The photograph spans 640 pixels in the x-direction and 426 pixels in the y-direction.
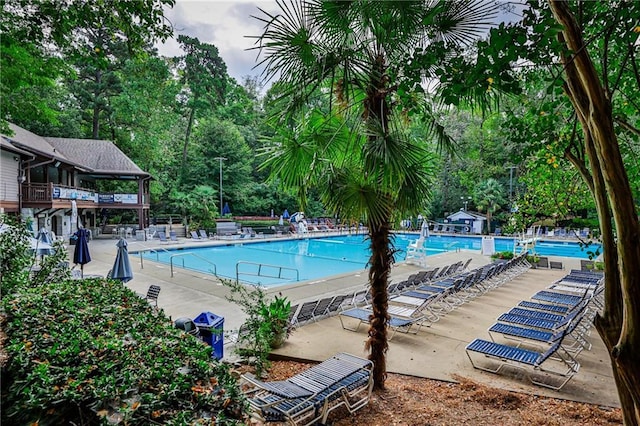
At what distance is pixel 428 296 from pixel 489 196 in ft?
94.0

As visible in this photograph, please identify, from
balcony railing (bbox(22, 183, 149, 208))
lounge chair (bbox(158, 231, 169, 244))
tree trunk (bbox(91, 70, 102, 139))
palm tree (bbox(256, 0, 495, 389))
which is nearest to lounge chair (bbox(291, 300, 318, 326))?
palm tree (bbox(256, 0, 495, 389))

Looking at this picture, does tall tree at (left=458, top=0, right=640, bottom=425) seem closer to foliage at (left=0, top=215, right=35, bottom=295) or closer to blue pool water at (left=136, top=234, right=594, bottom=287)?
foliage at (left=0, top=215, right=35, bottom=295)

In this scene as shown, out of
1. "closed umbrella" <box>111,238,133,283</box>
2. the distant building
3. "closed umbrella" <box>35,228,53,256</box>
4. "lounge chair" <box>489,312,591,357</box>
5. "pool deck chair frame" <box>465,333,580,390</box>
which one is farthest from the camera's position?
the distant building

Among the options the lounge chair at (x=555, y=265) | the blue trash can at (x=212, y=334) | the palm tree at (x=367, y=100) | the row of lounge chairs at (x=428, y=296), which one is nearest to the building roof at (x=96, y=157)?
A: the row of lounge chairs at (x=428, y=296)

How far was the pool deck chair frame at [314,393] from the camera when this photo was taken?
3.77 meters

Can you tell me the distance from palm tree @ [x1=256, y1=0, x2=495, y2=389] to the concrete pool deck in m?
1.51

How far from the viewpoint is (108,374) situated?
2.33 meters

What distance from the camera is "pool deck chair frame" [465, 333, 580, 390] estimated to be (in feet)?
16.8

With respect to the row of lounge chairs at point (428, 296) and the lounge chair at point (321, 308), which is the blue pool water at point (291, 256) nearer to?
the row of lounge chairs at point (428, 296)

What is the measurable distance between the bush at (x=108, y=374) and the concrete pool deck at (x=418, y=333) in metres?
3.36

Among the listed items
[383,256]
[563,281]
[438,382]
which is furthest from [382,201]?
[563,281]

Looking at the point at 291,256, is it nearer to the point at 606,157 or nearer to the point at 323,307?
the point at 323,307

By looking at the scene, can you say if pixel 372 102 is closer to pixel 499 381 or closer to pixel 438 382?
pixel 438 382

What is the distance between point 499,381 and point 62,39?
25.1 feet
